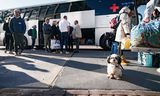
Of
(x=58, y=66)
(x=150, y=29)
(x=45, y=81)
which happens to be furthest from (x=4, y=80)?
Answer: (x=150, y=29)

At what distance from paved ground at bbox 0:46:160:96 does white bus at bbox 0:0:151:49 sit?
4825 mm

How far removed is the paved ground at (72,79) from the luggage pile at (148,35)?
1.32 metres

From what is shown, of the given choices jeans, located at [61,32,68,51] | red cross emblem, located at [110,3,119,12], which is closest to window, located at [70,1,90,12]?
red cross emblem, located at [110,3,119,12]

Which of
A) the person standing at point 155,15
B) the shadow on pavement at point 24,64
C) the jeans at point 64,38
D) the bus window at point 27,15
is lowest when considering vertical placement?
the shadow on pavement at point 24,64

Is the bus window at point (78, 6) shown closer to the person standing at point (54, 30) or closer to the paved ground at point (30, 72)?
the person standing at point (54, 30)

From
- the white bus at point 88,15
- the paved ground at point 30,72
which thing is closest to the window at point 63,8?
the white bus at point 88,15

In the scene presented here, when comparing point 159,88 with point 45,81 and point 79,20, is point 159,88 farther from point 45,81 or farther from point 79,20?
point 79,20

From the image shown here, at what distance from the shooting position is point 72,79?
1051 cm

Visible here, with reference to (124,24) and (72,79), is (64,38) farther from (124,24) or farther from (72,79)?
(72,79)

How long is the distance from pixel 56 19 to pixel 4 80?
982 cm

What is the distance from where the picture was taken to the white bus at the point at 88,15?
60.3ft

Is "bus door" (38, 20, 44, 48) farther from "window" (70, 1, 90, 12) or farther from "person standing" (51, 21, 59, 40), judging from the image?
"person standing" (51, 21, 59, 40)

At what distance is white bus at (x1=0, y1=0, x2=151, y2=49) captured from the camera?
18.4 m

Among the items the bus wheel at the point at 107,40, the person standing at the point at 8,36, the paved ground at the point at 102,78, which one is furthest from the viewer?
the bus wheel at the point at 107,40
